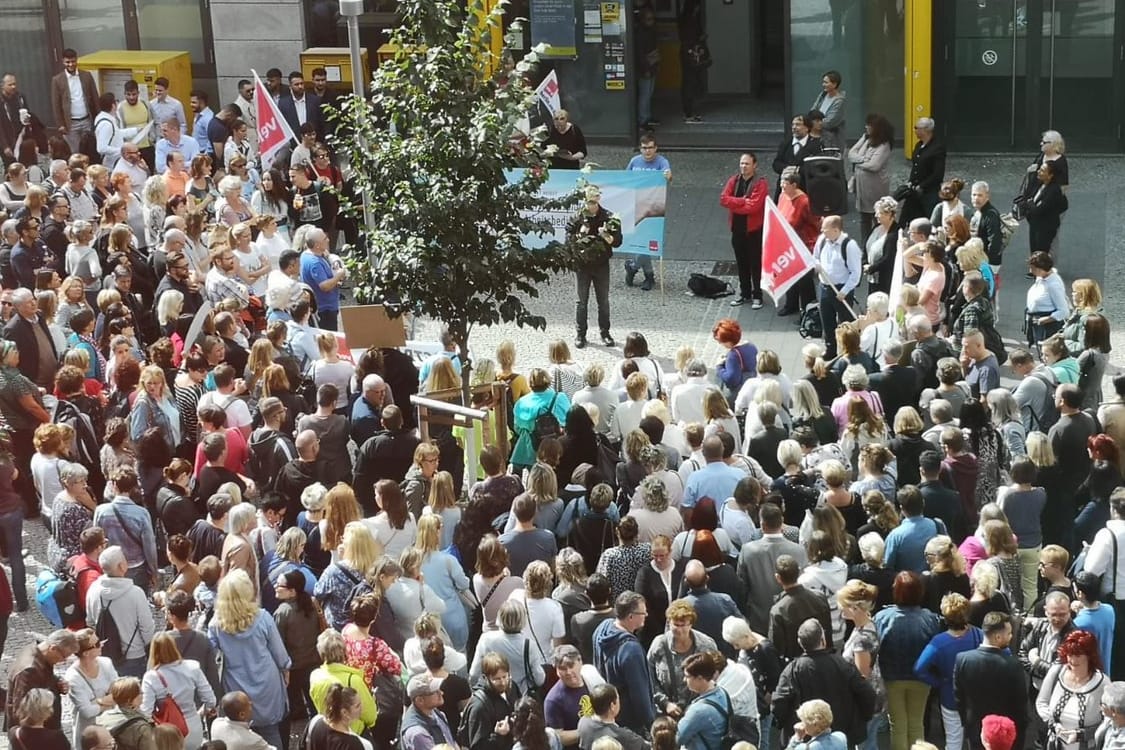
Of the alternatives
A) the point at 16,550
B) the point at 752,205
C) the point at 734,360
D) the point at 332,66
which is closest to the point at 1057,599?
the point at 734,360

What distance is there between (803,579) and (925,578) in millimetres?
729

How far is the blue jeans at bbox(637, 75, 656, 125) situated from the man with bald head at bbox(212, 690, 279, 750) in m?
16.8

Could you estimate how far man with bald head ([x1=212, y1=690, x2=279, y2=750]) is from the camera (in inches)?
360

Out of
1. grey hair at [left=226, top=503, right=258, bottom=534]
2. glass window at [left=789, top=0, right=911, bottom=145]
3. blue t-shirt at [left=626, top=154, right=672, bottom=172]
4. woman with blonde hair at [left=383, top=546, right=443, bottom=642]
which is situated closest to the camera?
woman with blonde hair at [left=383, top=546, right=443, bottom=642]

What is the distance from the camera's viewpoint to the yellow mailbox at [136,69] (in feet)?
82.0

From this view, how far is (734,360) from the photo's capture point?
1376 centimetres

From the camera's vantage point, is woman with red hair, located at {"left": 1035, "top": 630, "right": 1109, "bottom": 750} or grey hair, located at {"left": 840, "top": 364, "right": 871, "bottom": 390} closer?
woman with red hair, located at {"left": 1035, "top": 630, "right": 1109, "bottom": 750}

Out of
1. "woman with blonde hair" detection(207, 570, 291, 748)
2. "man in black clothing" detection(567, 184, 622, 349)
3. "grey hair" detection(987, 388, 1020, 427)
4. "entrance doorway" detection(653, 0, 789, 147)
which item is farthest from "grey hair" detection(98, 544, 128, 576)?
"entrance doorway" detection(653, 0, 789, 147)

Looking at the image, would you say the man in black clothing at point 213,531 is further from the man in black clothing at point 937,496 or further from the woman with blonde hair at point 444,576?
the man in black clothing at point 937,496

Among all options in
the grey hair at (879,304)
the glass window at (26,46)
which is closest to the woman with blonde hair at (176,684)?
the grey hair at (879,304)

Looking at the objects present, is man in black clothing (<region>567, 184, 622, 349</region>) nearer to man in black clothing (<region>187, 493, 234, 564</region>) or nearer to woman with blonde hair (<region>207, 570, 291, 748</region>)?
man in black clothing (<region>187, 493, 234, 564</region>)

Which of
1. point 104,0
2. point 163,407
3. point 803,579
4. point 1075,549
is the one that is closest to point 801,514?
point 803,579

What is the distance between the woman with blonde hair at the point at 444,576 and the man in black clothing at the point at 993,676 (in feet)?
9.83

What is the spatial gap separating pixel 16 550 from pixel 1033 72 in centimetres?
1585
